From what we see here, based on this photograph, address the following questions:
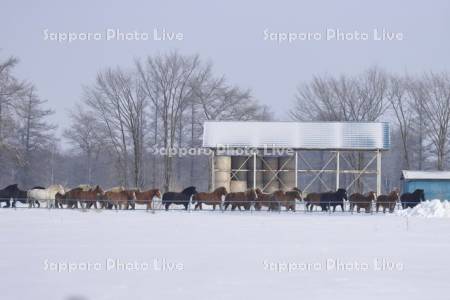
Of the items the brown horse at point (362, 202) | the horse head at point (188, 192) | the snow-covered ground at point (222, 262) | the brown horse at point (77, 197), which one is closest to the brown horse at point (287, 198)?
the brown horse at point (362, 202)

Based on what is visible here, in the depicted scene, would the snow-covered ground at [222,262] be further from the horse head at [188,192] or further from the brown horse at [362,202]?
the horse head at [188,192]

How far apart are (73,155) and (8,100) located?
1822 inches

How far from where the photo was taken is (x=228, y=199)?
37188 mm

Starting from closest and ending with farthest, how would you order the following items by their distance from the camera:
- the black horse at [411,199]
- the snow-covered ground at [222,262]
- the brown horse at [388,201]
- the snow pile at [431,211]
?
the snow-covered ground at [222,262] → the snow pile at [431,211] → the brown horse at [388,201] → the black horse at [411,199]

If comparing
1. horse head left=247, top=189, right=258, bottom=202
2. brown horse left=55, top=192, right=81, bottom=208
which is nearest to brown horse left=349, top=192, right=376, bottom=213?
horse head left=247, top=189, right=258, bottom=202

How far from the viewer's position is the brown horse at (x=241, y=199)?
120 ft

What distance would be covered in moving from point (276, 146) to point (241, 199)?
8.59 m

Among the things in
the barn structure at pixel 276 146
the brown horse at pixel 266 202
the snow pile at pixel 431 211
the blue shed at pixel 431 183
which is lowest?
the snow pile at pixel 431 211

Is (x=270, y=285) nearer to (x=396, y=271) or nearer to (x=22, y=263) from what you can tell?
(x=396, y=271)

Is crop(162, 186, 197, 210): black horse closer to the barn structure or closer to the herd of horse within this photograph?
the herd of horse

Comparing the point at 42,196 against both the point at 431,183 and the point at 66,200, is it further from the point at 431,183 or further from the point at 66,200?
the point at 431,183

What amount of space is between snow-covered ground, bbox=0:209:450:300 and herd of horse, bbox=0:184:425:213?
12788 millimetres

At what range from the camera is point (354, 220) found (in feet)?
93.4

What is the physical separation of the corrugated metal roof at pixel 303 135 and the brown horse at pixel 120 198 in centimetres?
963
